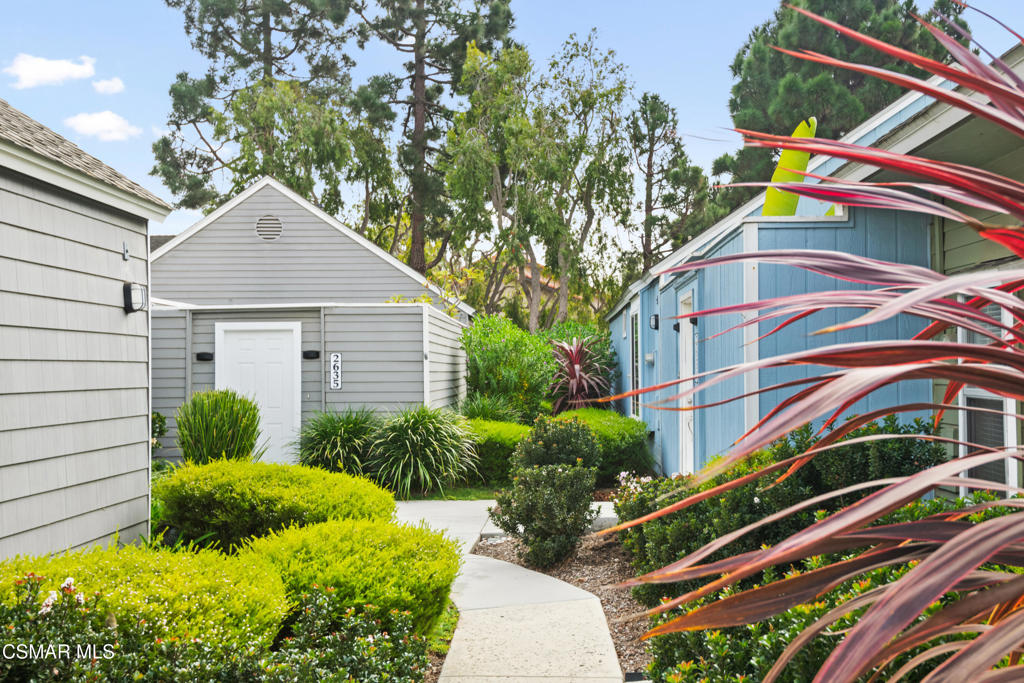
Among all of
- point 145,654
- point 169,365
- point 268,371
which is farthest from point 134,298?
point 169,365

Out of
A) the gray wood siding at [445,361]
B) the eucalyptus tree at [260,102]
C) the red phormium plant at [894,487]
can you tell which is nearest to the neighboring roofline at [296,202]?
the gray wood siding at [445,361]

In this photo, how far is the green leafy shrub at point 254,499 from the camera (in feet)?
16.2

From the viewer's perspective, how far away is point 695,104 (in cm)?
2177

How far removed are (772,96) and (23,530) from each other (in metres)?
18.8

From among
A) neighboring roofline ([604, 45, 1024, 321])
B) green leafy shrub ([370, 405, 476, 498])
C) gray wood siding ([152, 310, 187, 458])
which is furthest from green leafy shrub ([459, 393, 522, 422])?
gray wood siding ([152, 310, 187, 458])

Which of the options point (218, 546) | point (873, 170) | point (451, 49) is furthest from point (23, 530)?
point (451, 49)

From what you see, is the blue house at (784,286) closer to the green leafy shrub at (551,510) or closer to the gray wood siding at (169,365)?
the green leafy shrub at (551,510)

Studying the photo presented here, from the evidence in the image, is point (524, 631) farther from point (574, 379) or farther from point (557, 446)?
point (574, 379)

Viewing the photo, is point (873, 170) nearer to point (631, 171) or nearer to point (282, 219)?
point (282, 219)

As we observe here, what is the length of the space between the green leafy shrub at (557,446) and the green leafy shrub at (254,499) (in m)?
1.70

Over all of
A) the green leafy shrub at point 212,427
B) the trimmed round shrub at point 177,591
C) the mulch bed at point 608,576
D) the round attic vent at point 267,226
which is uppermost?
the round attic vent at point 267,226

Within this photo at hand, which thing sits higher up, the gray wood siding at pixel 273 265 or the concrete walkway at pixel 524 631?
the gray wood siding at pixel 273 265

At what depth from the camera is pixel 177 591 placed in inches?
115

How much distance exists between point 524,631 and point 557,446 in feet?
8.80
